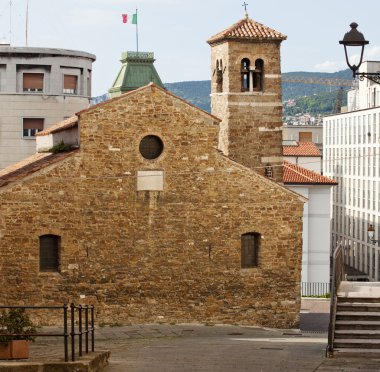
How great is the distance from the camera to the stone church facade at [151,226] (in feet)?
111

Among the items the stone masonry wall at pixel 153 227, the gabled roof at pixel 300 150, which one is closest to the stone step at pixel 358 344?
the stone masonry wall at pixel 153 227

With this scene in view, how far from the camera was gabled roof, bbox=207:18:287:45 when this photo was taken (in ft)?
135

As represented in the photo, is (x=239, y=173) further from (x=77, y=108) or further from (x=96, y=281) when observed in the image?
(x=77, y=108)

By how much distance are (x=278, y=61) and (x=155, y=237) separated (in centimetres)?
1048

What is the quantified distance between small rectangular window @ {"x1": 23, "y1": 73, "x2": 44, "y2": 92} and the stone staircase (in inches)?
1862

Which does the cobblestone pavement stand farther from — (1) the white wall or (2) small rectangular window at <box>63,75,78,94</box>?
(2) small rectangular window at <box>63,75,78,94</box>

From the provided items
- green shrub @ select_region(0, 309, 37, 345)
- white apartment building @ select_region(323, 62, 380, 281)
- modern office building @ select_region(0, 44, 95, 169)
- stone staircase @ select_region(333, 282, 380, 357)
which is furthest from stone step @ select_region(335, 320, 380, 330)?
white apartment building @ select_region(323, 62, 380, 281)

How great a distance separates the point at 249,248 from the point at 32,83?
123 ft

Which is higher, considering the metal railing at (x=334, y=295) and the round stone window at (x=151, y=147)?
the round stone window at (x=151, y=147)

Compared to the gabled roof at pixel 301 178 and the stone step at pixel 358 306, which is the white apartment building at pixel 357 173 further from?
the stone step at pixel 358 306

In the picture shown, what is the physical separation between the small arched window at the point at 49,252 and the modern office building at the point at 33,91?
35.4 meters

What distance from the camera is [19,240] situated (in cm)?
3341

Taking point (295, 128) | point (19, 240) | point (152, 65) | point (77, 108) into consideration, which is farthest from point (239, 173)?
point (295, 128)

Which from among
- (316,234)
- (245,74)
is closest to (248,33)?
(245,74)
